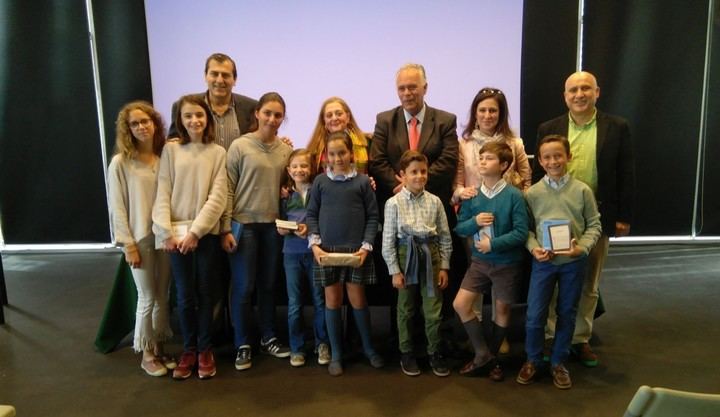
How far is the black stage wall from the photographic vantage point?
187 inches

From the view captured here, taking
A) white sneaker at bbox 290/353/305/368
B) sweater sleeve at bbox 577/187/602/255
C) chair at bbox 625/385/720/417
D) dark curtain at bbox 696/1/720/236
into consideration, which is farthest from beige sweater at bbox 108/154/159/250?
dark curtain at bbox 696/1/720/236

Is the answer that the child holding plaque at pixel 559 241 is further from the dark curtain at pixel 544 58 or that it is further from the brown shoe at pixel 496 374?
the dark curtain at pixel 544 58

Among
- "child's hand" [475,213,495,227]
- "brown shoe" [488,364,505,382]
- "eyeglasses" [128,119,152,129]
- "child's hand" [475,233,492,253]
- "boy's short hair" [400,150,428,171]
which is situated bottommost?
"brown shoe" [488,364,505,382]

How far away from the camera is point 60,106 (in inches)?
195

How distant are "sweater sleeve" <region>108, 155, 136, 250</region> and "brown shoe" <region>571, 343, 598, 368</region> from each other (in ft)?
7.93

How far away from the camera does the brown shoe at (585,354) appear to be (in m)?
2.68

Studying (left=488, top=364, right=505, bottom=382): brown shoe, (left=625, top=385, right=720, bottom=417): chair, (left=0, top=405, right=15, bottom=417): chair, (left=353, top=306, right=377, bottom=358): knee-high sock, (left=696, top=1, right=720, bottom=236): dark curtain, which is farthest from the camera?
(left=696, top=1, right=720, bottom=236): dark curtain

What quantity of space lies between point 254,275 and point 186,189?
1.88ft

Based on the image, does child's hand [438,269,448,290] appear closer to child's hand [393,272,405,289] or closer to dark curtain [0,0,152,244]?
child's hand [393,272,405,289]

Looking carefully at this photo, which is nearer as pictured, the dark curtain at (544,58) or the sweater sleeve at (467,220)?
the sweater sleeve at (467,220)

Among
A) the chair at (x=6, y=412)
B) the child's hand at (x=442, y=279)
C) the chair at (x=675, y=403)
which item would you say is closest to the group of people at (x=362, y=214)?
the child's hand at (x=442, y=279)

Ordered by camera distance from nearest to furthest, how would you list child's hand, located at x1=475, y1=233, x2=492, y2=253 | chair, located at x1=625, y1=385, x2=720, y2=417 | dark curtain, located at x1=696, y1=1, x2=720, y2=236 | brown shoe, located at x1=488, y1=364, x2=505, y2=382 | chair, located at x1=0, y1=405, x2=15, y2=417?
1. chair, located at x1=625, y1=385, x2=720, y2=417
2. chair, located at x1=0, y1=405, x2=15, y2=417
3. child's hand, located at x1=475, y1=233, x2=492, y2=253
4. brown shoe, located at x1=488, y1=364, x2=505, y2=382
5. dark curtain, located at x1=696, y1=1, x2=720, y2=236

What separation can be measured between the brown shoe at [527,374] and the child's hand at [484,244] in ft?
2.05

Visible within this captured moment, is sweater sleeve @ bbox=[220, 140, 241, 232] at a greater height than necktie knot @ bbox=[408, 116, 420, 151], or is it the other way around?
necktie knot @ bbox=[408, 116, 420, 151]
